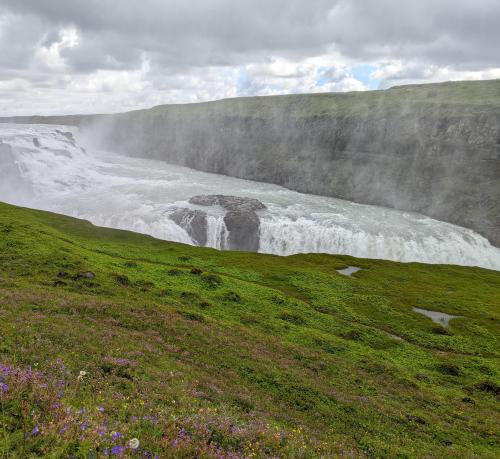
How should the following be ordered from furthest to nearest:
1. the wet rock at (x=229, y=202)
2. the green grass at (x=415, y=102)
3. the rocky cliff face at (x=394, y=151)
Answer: the green grass at (x=415, y=102)
the rocky cliff face at (x=394, y=151)
the wet rock at (x=229, y=202)

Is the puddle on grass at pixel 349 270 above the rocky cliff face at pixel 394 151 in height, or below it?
below

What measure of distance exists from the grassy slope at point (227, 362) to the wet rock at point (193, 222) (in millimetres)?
37710

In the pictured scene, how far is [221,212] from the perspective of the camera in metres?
102

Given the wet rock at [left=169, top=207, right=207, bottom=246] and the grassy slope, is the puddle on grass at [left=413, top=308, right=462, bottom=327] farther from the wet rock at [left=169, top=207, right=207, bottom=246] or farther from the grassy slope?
the wet rock at [left=169, top=207, right=207, bottom=246]

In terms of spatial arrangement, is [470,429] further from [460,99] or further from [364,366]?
[460,99]

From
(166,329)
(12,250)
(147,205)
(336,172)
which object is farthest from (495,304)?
(336,172)

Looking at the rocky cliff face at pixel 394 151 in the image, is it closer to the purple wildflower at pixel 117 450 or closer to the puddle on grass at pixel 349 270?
the puddle on grass at pixel 349 270

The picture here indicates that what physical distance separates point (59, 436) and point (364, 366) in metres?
25.2

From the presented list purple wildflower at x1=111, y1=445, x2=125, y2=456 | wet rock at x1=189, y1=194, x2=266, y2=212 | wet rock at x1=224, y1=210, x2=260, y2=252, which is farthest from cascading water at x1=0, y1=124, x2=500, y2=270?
purple wildflower at x1=111, y1=445, x2=125, y2=456

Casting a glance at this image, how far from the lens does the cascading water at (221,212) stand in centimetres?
9469

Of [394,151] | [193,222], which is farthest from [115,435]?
[394,151]

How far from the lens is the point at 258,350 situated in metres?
26.3

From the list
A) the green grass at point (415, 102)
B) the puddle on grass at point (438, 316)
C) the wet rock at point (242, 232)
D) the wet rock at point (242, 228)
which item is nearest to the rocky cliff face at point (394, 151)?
the green grass at point (415, 102)

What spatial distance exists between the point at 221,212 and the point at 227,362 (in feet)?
263
